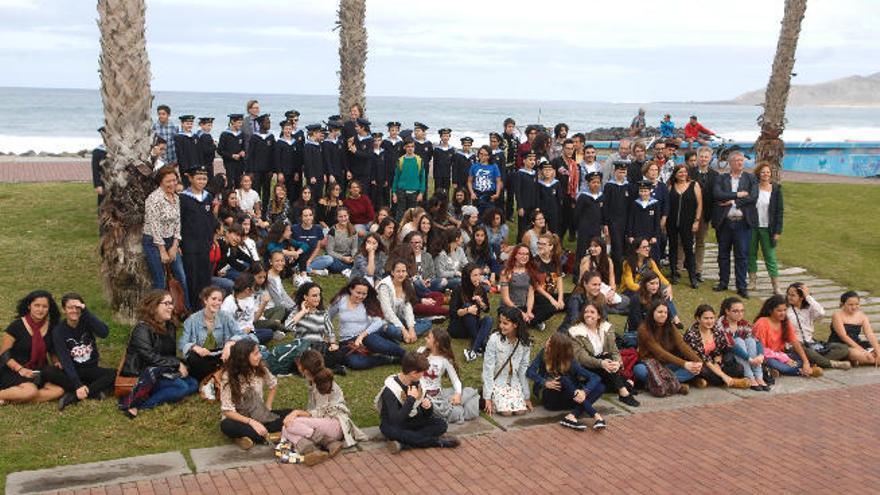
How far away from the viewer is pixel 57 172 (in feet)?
75.7

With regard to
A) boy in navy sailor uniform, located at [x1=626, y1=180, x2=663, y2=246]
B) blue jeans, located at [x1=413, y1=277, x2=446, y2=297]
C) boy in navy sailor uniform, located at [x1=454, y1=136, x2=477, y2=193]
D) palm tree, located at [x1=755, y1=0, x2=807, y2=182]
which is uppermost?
palm tree, located at [x1=755, y1=0, x2=807, y2=182]

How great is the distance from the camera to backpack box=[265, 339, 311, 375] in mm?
9312

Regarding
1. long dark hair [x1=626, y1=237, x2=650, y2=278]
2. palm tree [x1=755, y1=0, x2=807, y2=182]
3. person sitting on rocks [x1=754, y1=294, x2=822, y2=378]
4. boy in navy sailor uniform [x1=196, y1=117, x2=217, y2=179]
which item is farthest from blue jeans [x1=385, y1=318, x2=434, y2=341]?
palm tree [x1=755, y1=0, x2=807, y2=182]

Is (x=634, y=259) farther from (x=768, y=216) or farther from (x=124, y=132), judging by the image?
(x=124, y=132)

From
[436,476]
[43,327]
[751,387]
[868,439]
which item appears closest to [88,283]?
[43,327]

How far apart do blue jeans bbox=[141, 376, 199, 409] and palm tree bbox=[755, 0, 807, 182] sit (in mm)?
14328

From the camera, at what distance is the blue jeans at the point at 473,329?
10391 millimetres

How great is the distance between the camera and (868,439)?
8.32 meters

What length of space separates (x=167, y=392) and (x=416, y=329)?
11.1ft

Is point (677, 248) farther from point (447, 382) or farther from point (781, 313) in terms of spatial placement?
point (447, 382)

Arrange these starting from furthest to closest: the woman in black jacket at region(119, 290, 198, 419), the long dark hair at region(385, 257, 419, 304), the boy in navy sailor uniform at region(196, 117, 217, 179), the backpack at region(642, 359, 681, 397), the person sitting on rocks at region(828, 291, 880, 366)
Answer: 1. the boy in navy sailor uniform at region(196, 117, 217, 179)
2. the person sitting on rocks at region(828, 291, 880, 366)
3. the long dark hair at region(385, 257, 419, 304)
4. the backpack at region(642, 359, 681, 397)
5. the woman in black jacket at region(119, 290, 198, 419)

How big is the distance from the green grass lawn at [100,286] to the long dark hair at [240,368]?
0.47 metres

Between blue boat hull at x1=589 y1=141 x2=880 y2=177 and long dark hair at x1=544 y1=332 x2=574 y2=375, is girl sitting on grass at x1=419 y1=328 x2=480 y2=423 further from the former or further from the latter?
blue boat hull at x1=589 y1=141 x2=880 y2=177

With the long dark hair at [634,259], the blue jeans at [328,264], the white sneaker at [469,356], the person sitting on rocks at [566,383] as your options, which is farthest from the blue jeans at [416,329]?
the long dark hair at [634,259]
